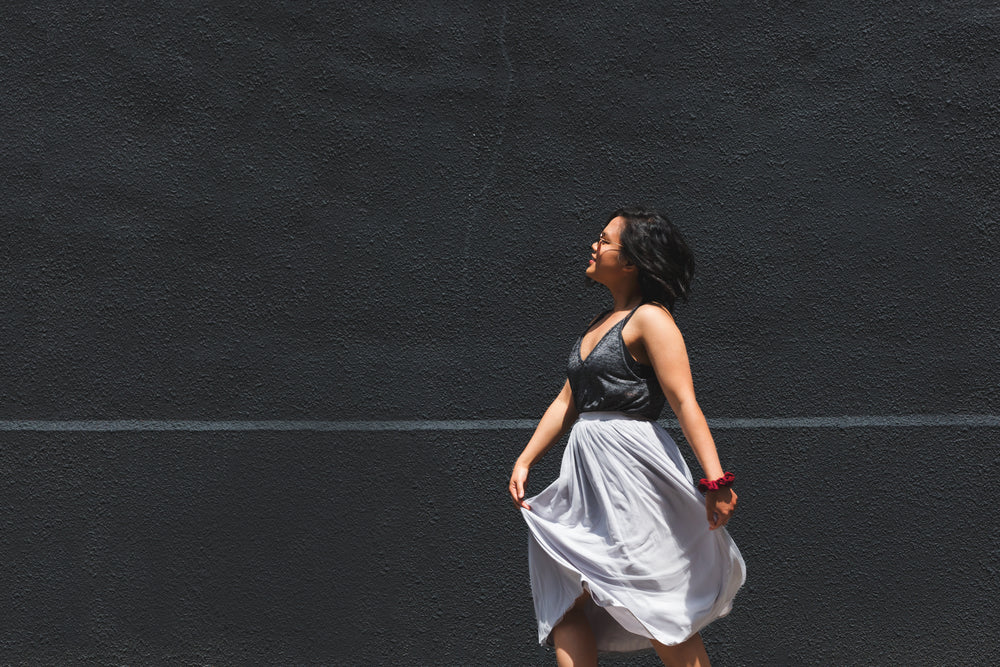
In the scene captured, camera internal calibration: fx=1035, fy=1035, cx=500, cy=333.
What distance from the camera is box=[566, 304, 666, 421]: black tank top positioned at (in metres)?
3.22

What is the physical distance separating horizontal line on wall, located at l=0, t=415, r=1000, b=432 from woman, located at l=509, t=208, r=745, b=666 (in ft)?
4.02

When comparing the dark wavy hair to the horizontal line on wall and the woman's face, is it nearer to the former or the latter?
the woman's face

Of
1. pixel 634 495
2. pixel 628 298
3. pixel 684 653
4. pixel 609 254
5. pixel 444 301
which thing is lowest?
pixel 684 653

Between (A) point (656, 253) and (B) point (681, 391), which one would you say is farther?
(A) point (656, 253)

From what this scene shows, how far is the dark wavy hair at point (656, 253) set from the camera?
128 inches

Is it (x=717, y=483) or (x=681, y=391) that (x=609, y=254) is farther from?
(x=717, y=483)

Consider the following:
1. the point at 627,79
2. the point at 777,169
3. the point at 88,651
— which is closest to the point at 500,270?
the point at 627,79

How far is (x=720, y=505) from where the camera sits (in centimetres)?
301

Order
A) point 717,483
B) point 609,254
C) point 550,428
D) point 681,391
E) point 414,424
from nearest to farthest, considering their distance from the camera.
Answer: point 717,483 → point 681,391 → point 609,254 → point 550,428 → point 414,424

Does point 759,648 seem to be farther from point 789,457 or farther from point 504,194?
point 504,194

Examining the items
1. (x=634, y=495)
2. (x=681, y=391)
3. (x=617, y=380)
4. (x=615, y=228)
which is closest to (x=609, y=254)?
(x=615, y=228)

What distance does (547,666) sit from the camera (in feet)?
14.9

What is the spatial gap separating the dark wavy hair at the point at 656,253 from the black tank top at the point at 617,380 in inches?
4.6

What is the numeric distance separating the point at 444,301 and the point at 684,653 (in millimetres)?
1998
